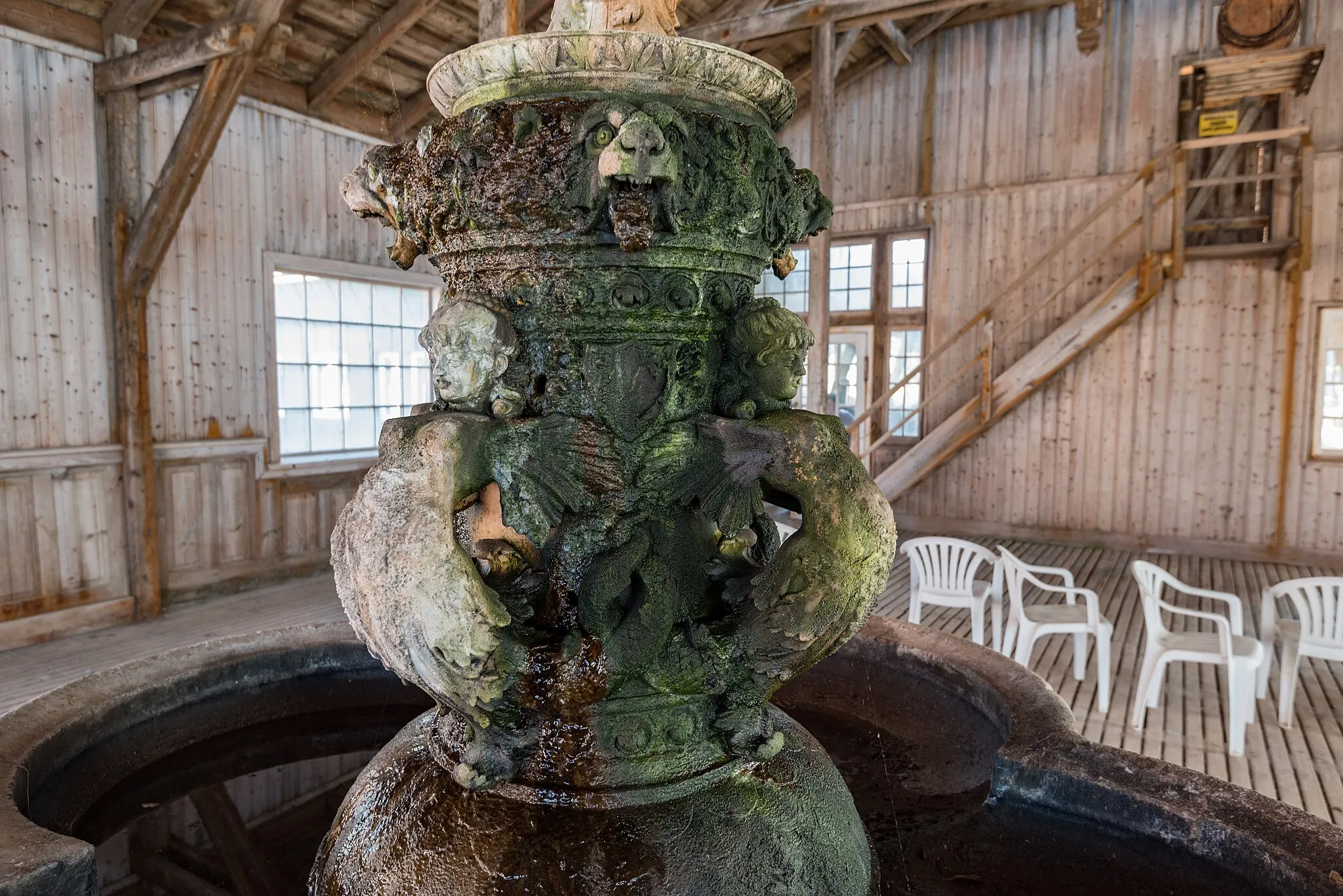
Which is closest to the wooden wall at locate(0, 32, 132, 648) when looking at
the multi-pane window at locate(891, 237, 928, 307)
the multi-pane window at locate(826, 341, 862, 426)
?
the multi-pane window at locate(826, 341, 862, 426)

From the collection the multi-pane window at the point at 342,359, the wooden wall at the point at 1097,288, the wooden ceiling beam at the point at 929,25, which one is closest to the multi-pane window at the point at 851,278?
the wooden wall at the point at 1097,288

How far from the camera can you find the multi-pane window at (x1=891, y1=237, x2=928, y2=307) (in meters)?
9.66

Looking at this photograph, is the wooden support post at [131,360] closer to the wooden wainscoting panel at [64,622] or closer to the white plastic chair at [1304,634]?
the wooden wainscoting panel at [64,622]

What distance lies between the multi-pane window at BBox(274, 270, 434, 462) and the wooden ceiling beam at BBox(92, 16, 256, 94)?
175 cm

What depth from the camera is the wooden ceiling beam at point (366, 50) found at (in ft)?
19.9

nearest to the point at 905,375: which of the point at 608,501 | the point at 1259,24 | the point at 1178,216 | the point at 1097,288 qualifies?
the point at 1097,288

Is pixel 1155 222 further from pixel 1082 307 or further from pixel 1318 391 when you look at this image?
pixel 1318 391

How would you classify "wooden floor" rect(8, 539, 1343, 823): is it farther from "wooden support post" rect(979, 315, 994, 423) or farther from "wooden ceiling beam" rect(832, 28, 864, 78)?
"wooden ceiling beam" rect(832, 28, 864, 78)

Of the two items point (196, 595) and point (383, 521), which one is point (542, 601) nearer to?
point (383, 521)

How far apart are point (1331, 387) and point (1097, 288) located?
225 centimetres

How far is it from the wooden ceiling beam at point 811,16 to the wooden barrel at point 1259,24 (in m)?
1.98

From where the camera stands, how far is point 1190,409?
27.2ft

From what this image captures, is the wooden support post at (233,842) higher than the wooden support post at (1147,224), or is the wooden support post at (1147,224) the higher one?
the wooden support post at (1147,224)

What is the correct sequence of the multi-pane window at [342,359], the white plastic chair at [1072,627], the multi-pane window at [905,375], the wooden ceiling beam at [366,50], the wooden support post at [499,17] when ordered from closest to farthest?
1. the white plastic chair at [1072,627]
2. the wooden support post at [499,17]
3. the wooden ceiling beam at [366,50]
4. the multi-pane window at [342,359]
5. the multi-pane window at [905,375]
